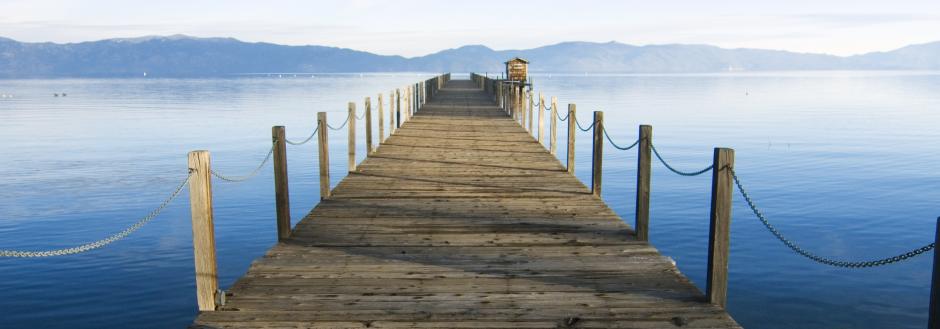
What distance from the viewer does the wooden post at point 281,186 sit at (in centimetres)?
739

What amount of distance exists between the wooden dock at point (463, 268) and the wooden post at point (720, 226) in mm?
152

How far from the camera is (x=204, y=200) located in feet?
17.5

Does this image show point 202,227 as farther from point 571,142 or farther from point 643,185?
point 571,142

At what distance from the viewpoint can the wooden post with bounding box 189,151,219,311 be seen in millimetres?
5262

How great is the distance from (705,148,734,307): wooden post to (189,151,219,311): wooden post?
3.77 metres

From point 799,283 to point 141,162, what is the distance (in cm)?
2200

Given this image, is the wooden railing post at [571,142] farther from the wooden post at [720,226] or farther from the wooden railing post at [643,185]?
the wooden post at [720,226]

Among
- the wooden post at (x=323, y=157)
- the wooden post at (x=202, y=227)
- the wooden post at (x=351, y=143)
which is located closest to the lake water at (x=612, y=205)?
the wooden post at (x=351, y=143)

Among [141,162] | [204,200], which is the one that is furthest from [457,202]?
[141,162]

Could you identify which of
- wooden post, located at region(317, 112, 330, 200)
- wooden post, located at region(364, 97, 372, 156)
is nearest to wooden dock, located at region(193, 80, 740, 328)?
wooden post, located at region(317, 112, 330, 200)

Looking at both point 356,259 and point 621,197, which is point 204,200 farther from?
point 621,197

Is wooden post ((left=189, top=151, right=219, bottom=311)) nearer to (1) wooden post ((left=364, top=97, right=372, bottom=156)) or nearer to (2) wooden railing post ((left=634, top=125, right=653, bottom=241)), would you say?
(2) wooden railing post ((left=634, top=125, right=653, bottom=241))

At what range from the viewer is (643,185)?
7.66m

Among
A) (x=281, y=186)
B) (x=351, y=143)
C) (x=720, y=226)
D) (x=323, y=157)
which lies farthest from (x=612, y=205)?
(x=720, y=226)
